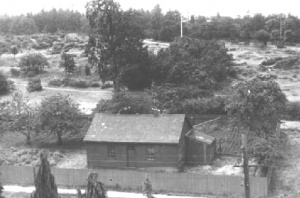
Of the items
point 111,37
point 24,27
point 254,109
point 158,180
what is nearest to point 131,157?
point 158,180

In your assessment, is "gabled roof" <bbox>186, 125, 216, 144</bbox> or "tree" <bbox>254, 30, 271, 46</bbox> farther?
"tree" <bbox>254, 30, 271, 46</bbox>

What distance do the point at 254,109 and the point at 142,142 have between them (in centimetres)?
1287

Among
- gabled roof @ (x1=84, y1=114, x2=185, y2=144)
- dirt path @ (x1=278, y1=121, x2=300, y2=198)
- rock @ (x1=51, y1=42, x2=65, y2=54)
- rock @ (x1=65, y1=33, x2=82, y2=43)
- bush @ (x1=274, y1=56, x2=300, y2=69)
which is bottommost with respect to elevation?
dirt path @ (x1=278, y1=121, x2=300, y2=198)

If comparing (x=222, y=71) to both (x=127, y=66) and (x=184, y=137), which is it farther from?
(x=184, y=137)

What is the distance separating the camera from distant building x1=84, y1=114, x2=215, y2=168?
46094 millimetres

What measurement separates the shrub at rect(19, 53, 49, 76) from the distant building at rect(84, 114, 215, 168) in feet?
163

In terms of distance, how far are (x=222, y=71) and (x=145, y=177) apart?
47.7 metres

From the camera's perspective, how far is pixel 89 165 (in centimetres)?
4878

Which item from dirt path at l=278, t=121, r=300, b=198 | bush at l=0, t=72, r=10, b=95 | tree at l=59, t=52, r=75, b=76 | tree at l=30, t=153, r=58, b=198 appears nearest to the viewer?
tree at l=30, t=153, r=58, b=198

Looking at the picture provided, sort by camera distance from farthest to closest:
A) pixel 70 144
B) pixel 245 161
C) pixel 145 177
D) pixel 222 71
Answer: pixel 222 71, pixel 70 144, pixel 145 177, pixel 245 161

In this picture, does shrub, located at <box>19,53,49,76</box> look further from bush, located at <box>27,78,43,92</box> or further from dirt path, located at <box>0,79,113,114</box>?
bush, located at <box>27,78,43,92</box>

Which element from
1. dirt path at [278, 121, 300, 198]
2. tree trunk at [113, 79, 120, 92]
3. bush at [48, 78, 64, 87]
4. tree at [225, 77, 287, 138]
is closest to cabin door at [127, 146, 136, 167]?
tree at [225, 77, 287, 138]

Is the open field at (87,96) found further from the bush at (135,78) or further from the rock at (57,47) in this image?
the bush at (135,78)

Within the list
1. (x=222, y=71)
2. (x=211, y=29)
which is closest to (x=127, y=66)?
(x=222, y=71)
